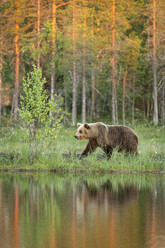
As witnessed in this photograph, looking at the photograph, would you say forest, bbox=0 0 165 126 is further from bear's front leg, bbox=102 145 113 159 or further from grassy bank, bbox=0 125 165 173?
bear's front leg, bbox=102 145 113 159

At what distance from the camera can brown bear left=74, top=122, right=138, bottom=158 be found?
755 inches

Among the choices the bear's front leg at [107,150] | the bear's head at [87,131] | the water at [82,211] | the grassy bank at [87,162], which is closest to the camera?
the water at [82,211]

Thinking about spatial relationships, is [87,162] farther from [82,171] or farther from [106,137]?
[106,137]

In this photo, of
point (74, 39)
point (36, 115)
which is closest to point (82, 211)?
point (36, 115)

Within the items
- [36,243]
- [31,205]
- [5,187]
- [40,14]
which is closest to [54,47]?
[40,14]

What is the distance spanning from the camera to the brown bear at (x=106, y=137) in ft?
63.0

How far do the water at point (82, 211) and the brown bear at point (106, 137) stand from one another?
2.65 metres

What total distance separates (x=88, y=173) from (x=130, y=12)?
29.6 m

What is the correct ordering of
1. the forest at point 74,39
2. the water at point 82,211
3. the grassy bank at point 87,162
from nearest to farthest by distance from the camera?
the water at point 82,211, the grassy bank at point 87,162, the forest at point 74,39

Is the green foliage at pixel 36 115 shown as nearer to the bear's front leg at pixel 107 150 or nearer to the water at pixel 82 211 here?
the bear's front leg at pixel 107 150

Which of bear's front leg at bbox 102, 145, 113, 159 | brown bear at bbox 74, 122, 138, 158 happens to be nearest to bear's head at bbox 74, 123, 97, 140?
brown bear at bbox 74, 122, 138, 158

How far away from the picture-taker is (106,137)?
1917cm

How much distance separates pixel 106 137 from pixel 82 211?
326 inches

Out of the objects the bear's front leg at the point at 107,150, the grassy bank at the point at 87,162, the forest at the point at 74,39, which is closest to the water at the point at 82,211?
the grassy bank at the point at 87,162
